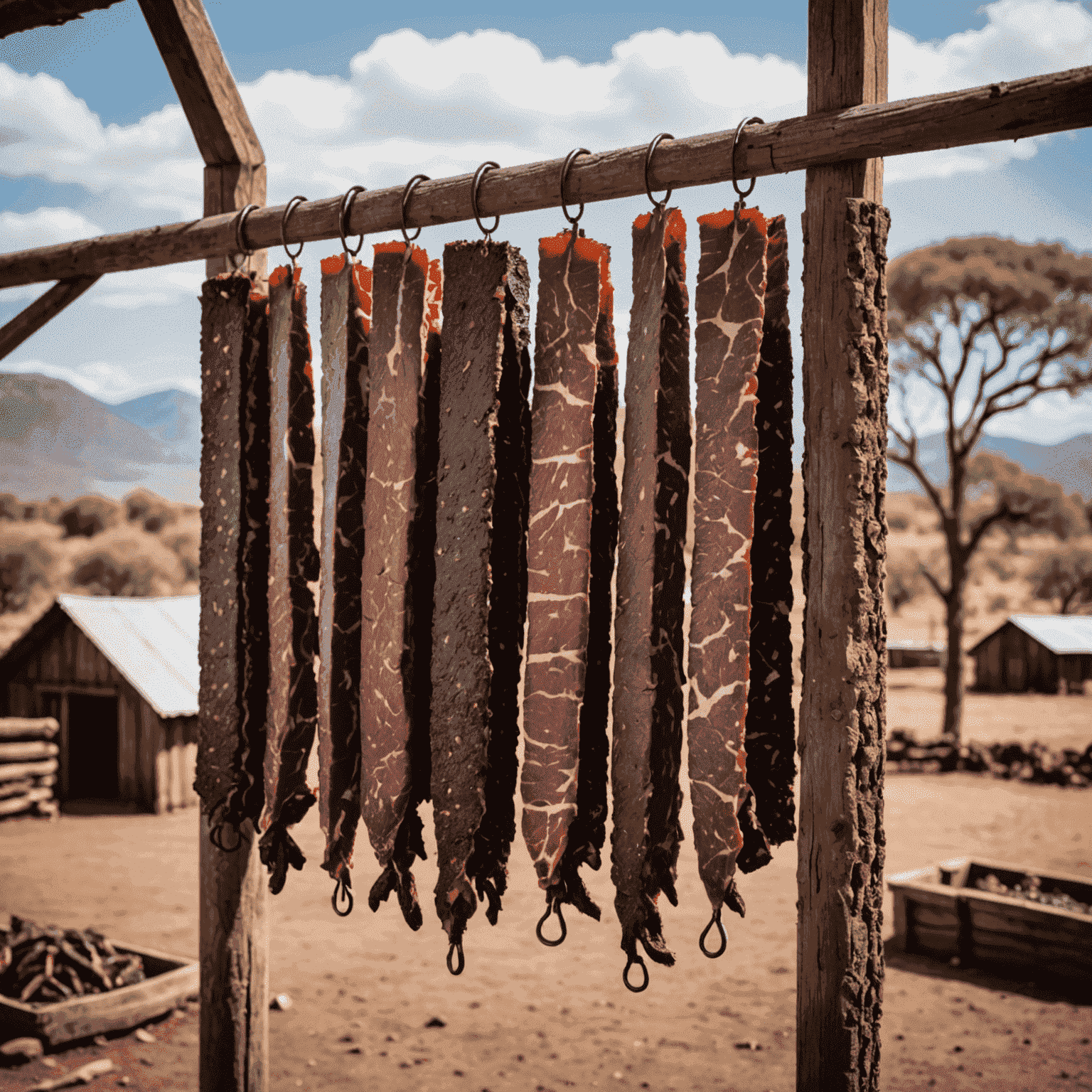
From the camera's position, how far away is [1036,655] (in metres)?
23.9

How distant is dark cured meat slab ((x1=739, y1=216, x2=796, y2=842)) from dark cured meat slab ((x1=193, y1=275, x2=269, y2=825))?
162 centimetres

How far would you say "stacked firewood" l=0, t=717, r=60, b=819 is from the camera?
11758 mm

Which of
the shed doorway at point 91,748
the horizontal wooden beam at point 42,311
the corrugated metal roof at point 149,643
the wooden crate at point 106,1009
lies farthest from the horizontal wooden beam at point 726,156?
the shed doorway at point 91,748

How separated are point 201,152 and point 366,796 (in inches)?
99.2

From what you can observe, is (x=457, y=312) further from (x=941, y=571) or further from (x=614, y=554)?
(x=941, y=571)

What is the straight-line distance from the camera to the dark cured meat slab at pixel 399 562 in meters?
2.95

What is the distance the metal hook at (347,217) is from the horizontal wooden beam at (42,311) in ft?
4.78

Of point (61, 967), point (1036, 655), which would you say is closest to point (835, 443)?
point (61, 967)

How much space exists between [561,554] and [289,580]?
3.32 feet

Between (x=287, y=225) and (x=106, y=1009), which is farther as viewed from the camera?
(x=106, y=1009)

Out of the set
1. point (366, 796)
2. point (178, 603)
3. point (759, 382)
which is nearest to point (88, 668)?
point (178, 603)

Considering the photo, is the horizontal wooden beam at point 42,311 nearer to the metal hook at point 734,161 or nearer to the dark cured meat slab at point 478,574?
the dark cured meat slab at point 478,574

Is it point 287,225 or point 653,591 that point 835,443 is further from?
point 287,225

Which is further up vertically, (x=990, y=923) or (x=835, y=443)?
(x=835, y=443)
